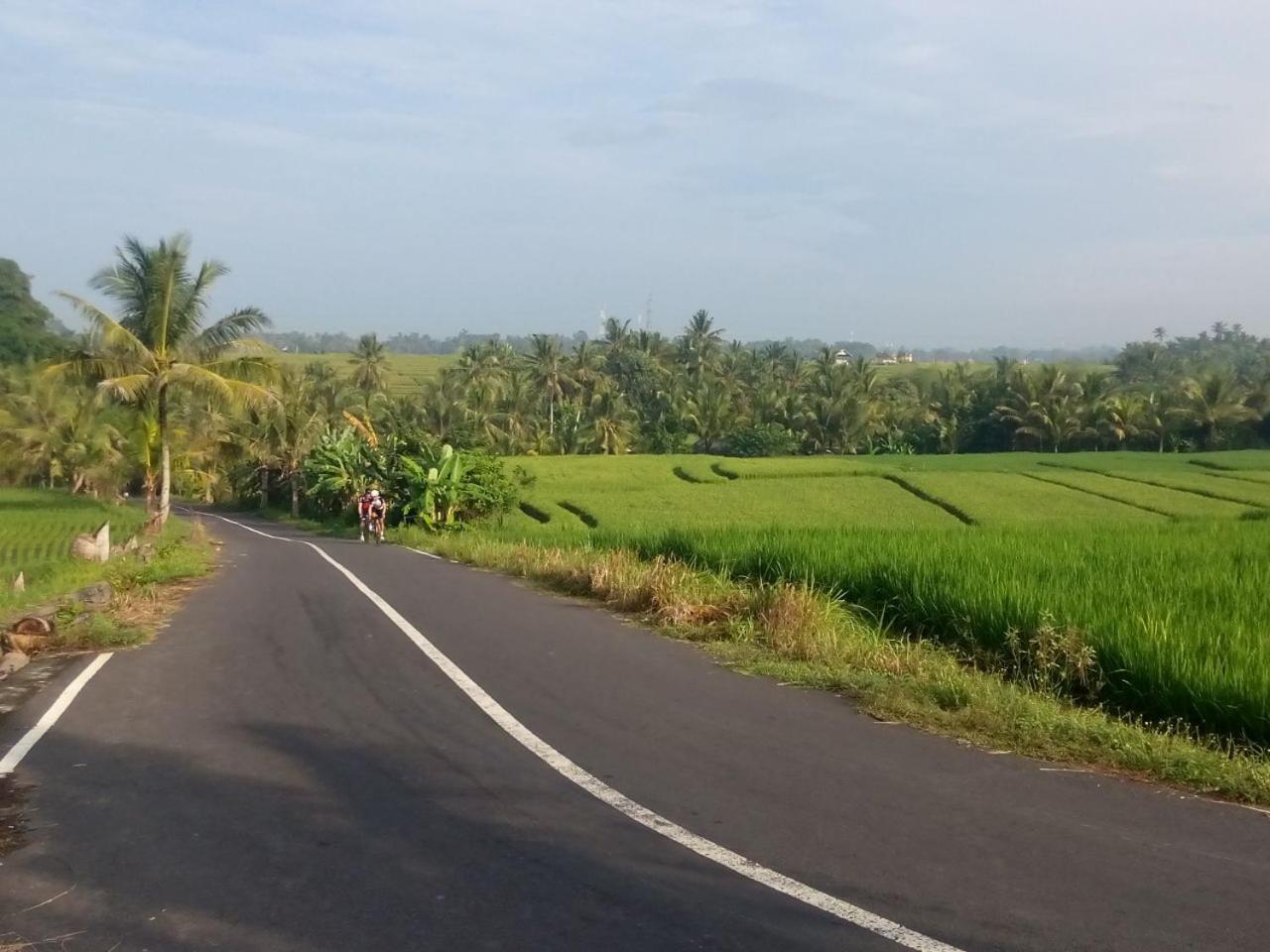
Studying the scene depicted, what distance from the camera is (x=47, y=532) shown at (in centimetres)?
3806

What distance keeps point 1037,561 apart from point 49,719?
11.6 metres

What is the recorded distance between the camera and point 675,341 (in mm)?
100438

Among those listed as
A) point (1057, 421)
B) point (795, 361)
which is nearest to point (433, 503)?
point (1057, 421)

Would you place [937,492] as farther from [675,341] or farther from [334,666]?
[675,341]

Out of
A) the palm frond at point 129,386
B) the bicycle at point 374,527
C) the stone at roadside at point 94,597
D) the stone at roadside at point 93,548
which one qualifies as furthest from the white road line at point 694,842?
the bicycle at point 374,527

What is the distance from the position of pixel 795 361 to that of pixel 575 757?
88.6 m

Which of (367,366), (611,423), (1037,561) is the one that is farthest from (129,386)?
(367,366)

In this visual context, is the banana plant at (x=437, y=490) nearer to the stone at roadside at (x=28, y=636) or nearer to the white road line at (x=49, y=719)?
the stone at roadside at (x=28, y=636)

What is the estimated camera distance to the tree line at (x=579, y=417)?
5475 centimetres

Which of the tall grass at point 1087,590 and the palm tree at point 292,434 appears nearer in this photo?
the tall grass at point 1087,590

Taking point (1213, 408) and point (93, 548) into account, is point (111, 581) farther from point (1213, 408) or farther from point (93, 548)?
point (1213, 408)

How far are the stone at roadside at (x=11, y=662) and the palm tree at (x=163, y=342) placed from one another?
23.5 m

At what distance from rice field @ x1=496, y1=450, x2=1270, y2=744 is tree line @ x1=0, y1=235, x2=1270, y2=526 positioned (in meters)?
10.6

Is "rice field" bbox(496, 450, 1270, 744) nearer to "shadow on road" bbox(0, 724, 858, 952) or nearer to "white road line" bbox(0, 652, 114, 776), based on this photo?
"shadow on road" bbox(0, 724, 858, 952)
